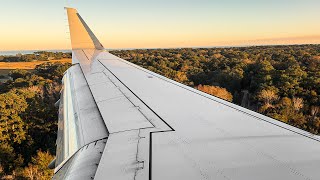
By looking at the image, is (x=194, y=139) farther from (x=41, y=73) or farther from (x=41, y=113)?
(x=41, y=73)

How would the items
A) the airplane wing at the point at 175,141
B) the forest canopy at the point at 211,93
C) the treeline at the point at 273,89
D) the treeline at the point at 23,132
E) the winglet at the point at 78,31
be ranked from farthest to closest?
the treeline at the point at 273,89, the treeline at the point at 23,132, the forest canopy at the point at 211,93, the winglet at the point at 78,31, the airplane wing at the point at 175,141

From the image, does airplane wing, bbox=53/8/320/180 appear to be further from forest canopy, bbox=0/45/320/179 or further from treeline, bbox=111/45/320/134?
treeline, bbox=111/45/320/134

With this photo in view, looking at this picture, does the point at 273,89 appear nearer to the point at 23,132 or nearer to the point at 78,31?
the point at 78,31

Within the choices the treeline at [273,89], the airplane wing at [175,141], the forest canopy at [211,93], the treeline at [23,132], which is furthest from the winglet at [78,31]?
the treeline at [273,89]

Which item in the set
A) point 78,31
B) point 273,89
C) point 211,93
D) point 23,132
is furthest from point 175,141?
point 273,89

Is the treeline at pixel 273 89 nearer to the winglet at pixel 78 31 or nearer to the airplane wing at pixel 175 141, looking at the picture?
the winglet at pixel 78 31

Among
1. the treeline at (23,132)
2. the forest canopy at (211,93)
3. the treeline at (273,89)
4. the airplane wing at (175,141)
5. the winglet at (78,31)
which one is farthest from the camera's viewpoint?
the treeline at (273,89)

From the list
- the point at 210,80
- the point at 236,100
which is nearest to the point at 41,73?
the point at 210,80

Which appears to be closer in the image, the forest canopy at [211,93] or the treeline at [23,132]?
the forest canopy at [211,93]
